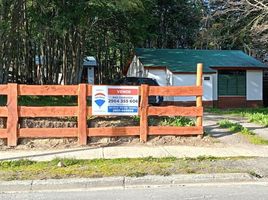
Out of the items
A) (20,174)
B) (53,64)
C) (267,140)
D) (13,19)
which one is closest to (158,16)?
(53,64)

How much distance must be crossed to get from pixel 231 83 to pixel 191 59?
359 cm

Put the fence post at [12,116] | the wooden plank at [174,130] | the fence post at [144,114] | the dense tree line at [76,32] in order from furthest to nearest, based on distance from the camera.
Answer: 1. the dense tree line at [76,32]
2. the wooden plank at [174,130]
3. the fence post at [144,114]
4. the fence post at [12,116]

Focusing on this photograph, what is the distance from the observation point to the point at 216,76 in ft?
105

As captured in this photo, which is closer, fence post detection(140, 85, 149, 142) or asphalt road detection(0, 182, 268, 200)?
asphalt road detection(0, 182, 268, 200)

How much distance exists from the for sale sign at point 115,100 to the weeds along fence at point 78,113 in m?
0.15

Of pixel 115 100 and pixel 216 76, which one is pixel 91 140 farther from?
pixel 216 76

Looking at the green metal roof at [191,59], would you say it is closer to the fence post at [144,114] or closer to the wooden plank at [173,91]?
the wooden plank at [173,91]

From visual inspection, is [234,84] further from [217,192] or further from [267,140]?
[217,192]

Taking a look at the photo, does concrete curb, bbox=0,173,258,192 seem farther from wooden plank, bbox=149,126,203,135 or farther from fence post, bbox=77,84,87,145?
wooden plank, bbox=149,126,203,135

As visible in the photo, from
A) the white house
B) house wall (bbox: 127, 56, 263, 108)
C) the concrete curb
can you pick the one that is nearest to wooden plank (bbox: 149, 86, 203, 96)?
the concrete curb

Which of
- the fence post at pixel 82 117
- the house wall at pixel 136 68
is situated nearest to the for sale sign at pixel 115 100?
the fence post at pixel 82 117

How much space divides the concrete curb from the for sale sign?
3919 millimetres

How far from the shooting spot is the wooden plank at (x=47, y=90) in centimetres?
1159

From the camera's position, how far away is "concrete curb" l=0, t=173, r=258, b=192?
7961mm
